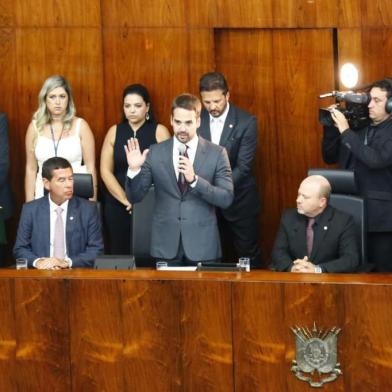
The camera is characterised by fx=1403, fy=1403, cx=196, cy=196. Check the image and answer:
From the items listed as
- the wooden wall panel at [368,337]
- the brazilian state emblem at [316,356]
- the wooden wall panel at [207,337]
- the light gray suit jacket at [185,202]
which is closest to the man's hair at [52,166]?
the light gray suit jacket at [185,202]

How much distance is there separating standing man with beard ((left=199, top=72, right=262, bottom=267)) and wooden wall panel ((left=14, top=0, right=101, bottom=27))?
0.95 meters

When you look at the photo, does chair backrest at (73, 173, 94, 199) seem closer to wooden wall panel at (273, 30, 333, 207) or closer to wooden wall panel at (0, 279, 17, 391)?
wooden wall panel at (0, 279, 17, 391)

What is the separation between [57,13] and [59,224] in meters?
1.70

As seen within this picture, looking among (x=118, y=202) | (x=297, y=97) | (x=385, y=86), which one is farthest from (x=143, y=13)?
(x=385, y=86)

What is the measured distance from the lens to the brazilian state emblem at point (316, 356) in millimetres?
5262

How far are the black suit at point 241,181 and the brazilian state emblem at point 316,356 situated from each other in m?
2.10

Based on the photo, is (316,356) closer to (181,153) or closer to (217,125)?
(181,153)

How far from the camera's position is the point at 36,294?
5496mm

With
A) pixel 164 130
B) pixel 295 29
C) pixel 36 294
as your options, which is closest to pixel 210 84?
pixel 164 130

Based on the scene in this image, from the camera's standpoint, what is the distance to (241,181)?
24.3 ft

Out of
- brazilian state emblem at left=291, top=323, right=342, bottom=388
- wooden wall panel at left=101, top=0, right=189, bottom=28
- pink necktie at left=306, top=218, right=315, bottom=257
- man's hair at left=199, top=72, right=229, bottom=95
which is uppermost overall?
wooden wall panel at left=101, top=0, right=189, bottom=28

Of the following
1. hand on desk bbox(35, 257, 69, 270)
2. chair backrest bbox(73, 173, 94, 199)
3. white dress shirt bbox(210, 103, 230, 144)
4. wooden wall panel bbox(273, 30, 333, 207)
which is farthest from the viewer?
wooden wall panel bbox(273, 30, 333, 207)

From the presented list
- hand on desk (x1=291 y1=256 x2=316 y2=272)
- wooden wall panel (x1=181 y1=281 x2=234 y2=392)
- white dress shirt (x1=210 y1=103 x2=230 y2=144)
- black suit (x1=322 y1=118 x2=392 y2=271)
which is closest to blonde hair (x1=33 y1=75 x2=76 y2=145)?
white dress shirt (x1=210 y1=103 x2=230 y2=144)

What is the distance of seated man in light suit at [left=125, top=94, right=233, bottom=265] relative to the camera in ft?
21.1
